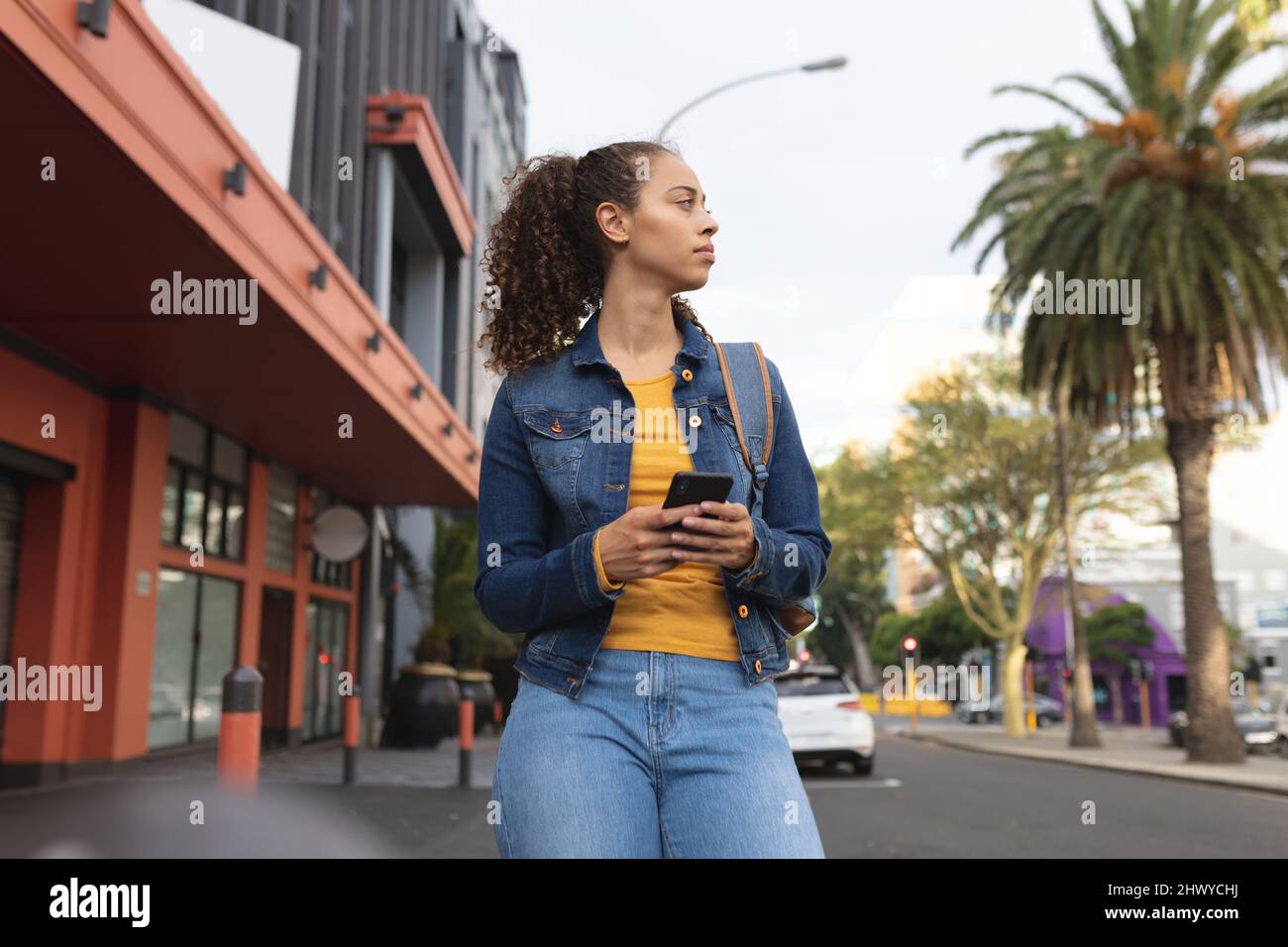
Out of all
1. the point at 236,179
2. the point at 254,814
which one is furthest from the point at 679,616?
the point at 236,179

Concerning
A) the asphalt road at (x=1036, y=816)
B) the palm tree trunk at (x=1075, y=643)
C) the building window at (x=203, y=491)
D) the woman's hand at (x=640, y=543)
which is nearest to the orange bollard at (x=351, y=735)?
the building window at (x=203, y=491)

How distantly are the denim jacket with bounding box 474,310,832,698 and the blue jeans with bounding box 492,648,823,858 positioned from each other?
0.05 meters

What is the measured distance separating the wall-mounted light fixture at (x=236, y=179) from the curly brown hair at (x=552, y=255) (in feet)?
22.0

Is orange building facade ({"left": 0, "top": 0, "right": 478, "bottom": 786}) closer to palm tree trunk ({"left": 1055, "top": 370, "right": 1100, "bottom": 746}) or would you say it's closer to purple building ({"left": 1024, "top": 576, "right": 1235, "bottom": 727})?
palm tree trunk ({"left": 1055, "top": 370, "right": 1100, "bottom": 746})

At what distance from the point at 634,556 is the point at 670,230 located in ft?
2.04

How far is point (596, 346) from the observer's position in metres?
2.04

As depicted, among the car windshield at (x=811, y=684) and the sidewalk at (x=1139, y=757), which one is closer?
the sidewalk at (x=1139, y=757)

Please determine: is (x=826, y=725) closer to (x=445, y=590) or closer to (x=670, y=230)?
(x=445, y=590)

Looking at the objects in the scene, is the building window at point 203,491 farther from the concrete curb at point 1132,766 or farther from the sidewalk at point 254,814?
the concrete curb at point 1132,766

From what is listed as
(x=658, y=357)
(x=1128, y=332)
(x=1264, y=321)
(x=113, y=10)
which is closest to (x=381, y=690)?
(x=1128, y=332)

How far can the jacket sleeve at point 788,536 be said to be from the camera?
1.77 m

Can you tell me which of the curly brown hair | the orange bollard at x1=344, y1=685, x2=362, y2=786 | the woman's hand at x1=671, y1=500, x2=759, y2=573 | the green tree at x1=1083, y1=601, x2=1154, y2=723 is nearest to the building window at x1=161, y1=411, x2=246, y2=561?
the orange bollard at x1=344, y1=685, x2=362, y2=786

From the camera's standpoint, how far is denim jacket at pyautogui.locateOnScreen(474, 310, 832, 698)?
178cm
